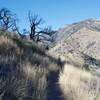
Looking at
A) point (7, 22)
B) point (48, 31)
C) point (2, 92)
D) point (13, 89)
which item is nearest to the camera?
point (2, 92)

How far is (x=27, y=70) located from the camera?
9281 millimetres

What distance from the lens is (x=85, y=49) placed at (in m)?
150

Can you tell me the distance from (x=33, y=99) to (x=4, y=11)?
38857mm

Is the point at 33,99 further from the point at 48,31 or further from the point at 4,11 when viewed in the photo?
the point at 48,31

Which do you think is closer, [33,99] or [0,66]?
[33,99]

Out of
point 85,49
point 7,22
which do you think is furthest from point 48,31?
point 85,49

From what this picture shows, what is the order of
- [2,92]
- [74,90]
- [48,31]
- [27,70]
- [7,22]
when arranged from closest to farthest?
[2,92]
[74,90]
[27,70]
[7,22]
[48,31]

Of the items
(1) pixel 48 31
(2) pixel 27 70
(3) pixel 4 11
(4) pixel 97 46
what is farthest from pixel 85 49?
(2) pixel 27 70

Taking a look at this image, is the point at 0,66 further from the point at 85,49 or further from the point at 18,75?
the point at 85,49

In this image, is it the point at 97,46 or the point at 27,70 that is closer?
the point at 27,70

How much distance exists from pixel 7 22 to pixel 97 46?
11507 centimetres

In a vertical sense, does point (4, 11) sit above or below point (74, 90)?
above

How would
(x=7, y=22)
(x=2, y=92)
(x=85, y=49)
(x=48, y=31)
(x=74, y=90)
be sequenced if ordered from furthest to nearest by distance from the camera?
(x=85, y=49) < (x=48, y=31) < (x=7, y=22) < (x=74, y=90) < (x=2, y=92)

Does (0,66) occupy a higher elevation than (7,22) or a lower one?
lower
